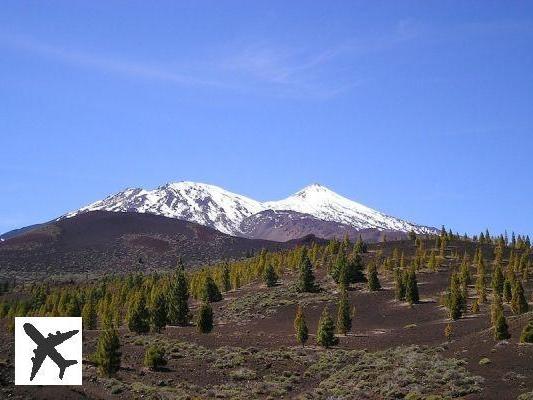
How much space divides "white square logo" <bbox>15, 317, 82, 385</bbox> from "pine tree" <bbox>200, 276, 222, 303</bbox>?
8365 centimetres

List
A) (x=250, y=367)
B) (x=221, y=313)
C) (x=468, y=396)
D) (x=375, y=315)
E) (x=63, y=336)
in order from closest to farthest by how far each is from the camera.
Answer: (x=63, y=336), (x=468, y=396), (x=250, y=367), (x=375, y=315), (x=221, y=313)

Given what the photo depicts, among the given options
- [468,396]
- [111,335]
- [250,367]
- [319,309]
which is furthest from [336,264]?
[468,396]

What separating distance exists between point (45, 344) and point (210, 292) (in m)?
90.7

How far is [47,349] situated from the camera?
32.9 meters

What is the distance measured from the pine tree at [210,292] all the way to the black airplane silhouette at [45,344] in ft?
279

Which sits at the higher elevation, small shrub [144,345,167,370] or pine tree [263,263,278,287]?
pine tree [263,263,278,287]

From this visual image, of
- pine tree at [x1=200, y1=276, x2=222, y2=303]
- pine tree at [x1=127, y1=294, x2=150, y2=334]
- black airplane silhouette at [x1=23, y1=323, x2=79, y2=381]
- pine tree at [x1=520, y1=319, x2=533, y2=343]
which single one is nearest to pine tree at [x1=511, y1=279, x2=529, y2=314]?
pine tree at [x1=520, y1=319, x2=533, y2=343]

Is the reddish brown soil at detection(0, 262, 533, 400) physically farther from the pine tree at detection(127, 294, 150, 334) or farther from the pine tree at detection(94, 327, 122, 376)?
the pine tree at detection(127, 294, 150, 334)

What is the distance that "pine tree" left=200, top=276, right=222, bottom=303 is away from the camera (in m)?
119

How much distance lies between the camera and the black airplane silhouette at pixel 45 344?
106ft

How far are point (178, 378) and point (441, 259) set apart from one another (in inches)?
3746

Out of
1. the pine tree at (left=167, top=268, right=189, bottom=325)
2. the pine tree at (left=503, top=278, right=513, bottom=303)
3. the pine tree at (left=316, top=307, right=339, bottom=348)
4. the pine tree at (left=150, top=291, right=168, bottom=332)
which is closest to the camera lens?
the pine tree at (left=316, top=307, right=339, bottom=348)

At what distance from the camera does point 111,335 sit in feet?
175

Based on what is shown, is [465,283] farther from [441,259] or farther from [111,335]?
[111,335]
